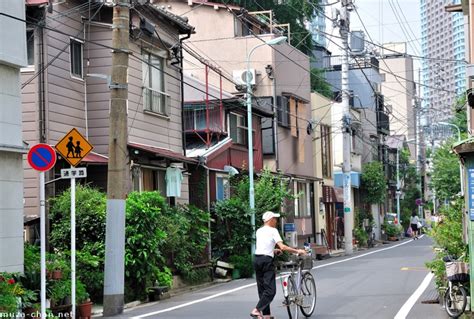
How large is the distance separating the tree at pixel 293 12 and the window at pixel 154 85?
21969 mm

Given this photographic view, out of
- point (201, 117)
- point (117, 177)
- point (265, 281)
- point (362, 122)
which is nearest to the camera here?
point (265, 281)

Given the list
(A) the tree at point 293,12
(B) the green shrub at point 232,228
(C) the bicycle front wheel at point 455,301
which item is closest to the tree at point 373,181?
(A) the tree at point 293,12

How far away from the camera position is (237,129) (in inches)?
1199

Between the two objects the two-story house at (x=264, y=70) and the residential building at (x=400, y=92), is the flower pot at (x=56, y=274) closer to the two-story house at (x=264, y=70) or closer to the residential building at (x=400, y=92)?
the two-story house at (x=264, y=70)

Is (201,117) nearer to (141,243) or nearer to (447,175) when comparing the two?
(141,243)

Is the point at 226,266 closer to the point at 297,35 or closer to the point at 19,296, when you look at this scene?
the point at 19,296

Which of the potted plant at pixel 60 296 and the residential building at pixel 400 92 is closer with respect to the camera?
the potted plant at pixel 60 296

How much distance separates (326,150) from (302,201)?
733 centimetres

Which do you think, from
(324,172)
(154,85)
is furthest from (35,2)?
(324,172)

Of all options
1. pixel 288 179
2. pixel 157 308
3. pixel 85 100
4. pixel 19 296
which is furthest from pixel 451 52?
pixel 19 296

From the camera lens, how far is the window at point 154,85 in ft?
73.9

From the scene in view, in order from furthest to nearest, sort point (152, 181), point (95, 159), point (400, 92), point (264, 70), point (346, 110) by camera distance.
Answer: point (400, 92) < point (346, 110) < point (264, 70) < point (152, 181) < point (95, 159)

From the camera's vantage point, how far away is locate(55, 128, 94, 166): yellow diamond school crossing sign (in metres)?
12.9

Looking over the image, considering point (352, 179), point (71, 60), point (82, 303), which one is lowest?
point (82, 303)
